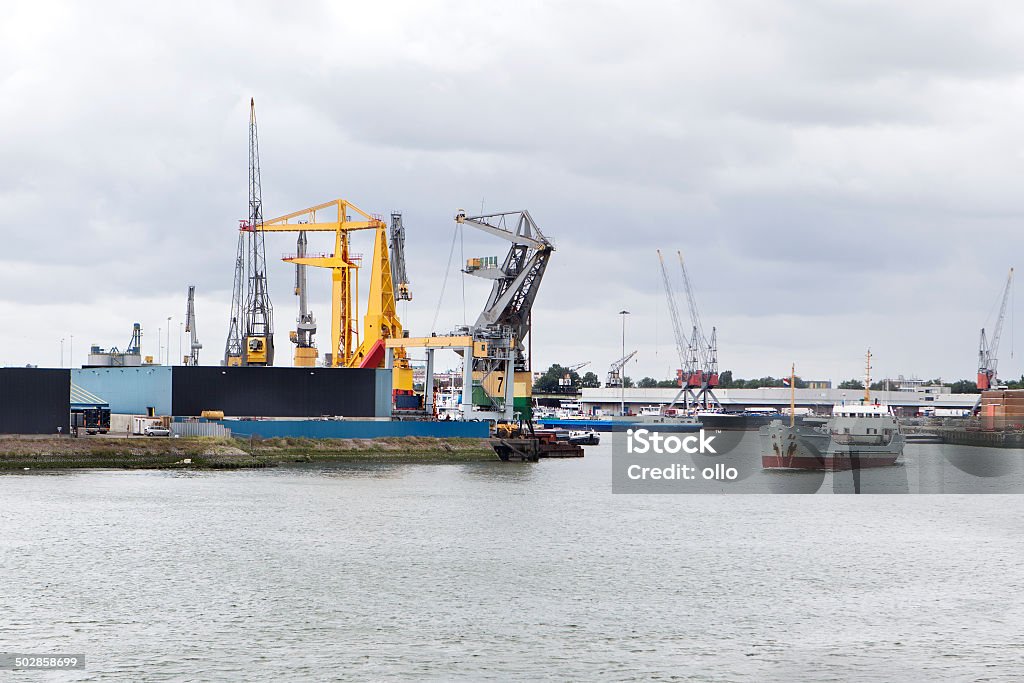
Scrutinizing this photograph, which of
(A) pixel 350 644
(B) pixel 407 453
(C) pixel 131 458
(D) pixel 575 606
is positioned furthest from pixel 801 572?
(B) pixel 407 453

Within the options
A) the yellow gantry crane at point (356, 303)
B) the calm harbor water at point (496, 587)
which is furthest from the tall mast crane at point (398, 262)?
the calm harbor water at point (496, 587)

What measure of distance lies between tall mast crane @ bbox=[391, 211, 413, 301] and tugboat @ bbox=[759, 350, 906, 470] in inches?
1734

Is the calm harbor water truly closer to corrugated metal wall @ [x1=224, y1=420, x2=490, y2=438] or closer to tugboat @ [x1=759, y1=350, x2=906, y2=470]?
tugboat @ [x1=759, y1=350, x2=906, y2=470]

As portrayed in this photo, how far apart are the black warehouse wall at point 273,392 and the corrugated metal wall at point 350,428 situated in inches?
130

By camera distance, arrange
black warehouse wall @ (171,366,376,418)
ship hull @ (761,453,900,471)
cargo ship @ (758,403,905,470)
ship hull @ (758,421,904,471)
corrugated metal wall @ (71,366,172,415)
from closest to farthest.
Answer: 1. ship hull @ (758,421,904,471)
2. cargo ship @ (758,403,905,470)
3. ship hull @ (761,453,900,471)
4. black warehouse wall @ (171,366,376,418)
5. corrugated metal wall @ (71,366,172,415)

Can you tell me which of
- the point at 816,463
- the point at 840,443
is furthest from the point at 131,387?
the point at 840,443

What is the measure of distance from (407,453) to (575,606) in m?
62.3

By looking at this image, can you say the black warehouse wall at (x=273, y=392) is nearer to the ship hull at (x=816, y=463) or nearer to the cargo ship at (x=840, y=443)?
the ship hull at (x=816, y=463)

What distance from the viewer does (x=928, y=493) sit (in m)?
73.4

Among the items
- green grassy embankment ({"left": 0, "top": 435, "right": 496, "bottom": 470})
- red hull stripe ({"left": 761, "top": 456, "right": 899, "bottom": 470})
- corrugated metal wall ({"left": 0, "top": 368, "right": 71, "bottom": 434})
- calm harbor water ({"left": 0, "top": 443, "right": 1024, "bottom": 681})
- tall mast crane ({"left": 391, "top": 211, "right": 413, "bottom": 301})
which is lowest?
calm harbor water ({"left": 0, "top": 443, "right": 1024, "bottom": 681})

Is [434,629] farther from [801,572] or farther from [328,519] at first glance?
[328,519]

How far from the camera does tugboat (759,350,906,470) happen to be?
290ft

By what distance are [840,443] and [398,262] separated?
50865 millimetres

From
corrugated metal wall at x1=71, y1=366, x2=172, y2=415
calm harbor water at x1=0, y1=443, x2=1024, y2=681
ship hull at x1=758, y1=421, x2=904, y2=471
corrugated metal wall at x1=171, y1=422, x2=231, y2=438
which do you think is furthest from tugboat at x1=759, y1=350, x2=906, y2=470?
corrugated metal wall at x1=71, y1=366, x2=172, y2=415
